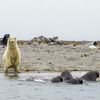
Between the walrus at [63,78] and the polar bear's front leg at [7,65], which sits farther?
the polar bear's front leg at [7,65]

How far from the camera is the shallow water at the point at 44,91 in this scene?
13.9 meters

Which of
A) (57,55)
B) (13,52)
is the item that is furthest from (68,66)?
(57,55)

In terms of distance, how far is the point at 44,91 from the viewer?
14961 mm

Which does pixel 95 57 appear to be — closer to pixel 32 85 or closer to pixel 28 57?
pixel 28 57

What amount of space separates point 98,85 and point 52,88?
5.12 ft

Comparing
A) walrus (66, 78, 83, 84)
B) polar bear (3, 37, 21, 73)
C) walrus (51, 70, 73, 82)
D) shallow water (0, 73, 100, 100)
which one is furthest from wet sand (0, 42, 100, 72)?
walrus (66, 78, 83, 84)

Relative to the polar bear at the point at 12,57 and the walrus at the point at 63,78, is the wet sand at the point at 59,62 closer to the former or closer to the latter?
the polar bear at the point at 12,57

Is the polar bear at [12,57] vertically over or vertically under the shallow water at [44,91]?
over

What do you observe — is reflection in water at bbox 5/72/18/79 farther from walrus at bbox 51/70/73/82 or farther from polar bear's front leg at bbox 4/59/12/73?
walrus at bbox 51/70/73/82

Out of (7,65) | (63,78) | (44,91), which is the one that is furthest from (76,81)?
(7,65)

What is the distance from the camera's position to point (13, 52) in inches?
829

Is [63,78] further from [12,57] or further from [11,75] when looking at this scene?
[12,57]

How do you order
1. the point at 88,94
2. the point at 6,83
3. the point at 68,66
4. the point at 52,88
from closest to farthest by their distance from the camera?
the point at 88,94 < the point at 52,88 < the point at 6,83 < the point at 68,66

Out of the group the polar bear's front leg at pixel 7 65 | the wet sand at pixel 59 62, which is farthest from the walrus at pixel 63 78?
the wet sand at pixel 59 62
